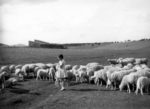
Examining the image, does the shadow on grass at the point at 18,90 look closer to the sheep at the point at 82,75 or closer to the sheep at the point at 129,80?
the sheep at the point at 82,75

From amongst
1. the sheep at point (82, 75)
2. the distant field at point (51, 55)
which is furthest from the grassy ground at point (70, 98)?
the distant field at point (51, 55)

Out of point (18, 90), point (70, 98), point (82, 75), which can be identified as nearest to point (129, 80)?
point (70, 98)

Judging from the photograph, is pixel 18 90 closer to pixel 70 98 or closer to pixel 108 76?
pixel 70 98

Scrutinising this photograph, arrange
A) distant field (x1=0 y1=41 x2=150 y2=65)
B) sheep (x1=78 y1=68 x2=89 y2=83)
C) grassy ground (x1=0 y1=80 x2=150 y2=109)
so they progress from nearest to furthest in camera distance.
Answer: grassy ground (x1=0 y1=80 x2=150 y2=109)
sheep (x1=78 y1=68 x2=89 y2=83)
distant field (x1=0 y1=41 x2=150 y2=65)

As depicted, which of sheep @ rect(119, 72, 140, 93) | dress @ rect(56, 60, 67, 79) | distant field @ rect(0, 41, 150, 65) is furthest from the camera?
distant field @ rect(0, 41, 150, 65)

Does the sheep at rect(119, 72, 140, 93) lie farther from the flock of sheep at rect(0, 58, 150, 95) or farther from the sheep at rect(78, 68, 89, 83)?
the sheep at rect(78, 68, 89, 83)

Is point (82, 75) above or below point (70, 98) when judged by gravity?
above

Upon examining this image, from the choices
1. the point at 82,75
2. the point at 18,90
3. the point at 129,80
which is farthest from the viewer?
the point at 82,75

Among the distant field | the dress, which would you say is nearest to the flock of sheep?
the dress

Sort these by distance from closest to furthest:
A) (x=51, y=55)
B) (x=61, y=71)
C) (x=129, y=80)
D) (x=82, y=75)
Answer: (x=129, y=80) < (x=61, y=71) < (x=82, y=75) < (x=51, y=55)

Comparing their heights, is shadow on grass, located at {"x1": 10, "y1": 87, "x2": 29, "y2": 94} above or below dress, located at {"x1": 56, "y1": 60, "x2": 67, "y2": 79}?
below

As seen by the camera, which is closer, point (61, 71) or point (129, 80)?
point (129, 80)

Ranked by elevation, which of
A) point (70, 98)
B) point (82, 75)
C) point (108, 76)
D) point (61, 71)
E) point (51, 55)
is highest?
point (51, 55)

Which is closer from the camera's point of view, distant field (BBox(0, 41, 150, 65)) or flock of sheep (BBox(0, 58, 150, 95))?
flock of sheep (BBox(0, 58, 150, 95))
